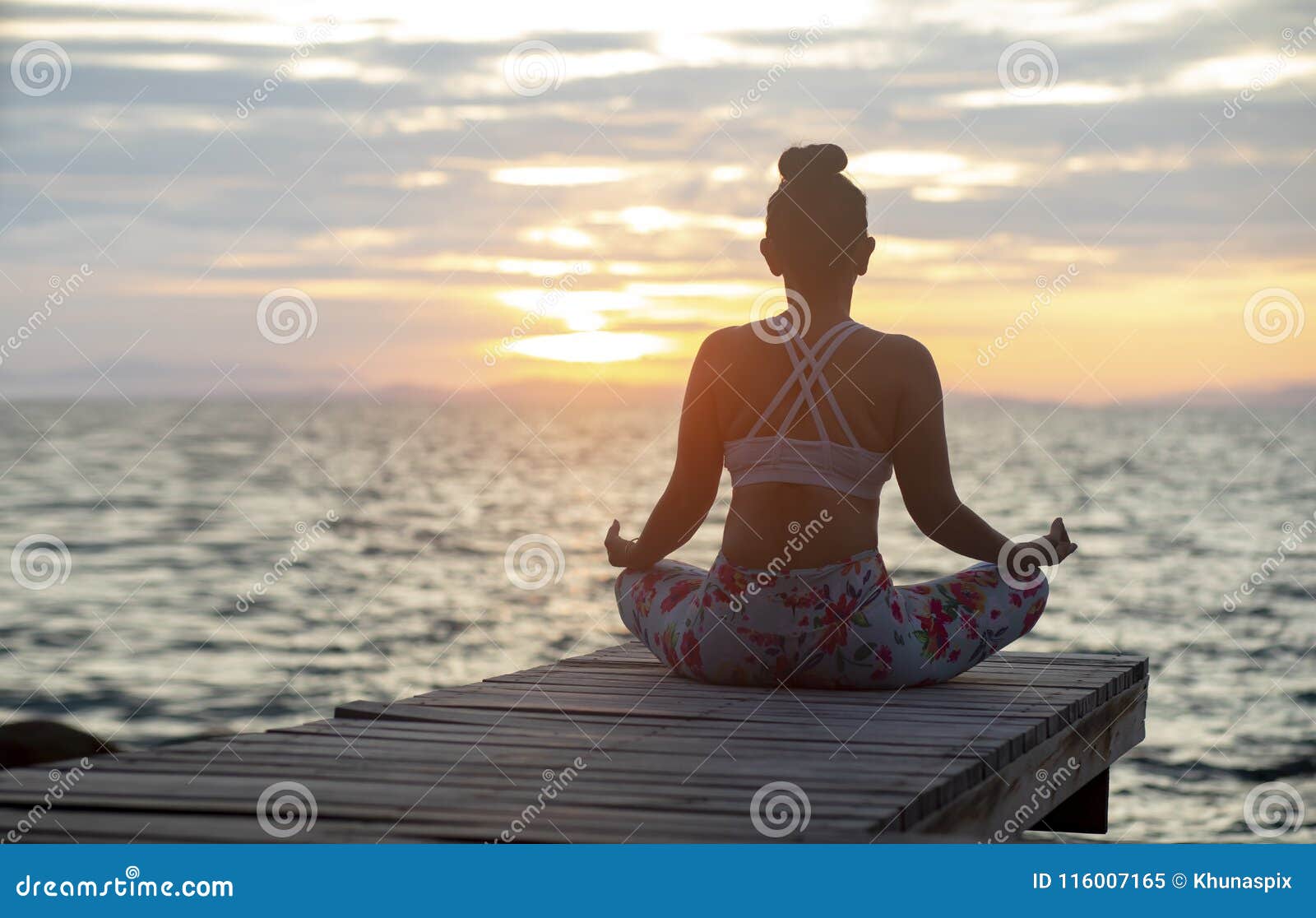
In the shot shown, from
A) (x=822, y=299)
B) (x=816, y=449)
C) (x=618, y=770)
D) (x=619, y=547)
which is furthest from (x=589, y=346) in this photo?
(x=618, y=770)

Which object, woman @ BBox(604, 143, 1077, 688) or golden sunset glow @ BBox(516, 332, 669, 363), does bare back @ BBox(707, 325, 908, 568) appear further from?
golden sunset glow @ BBox(516, 332, 669, 363)

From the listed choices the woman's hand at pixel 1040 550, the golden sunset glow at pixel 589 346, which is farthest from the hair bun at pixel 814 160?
the golden sunset glow at pixel 589 346

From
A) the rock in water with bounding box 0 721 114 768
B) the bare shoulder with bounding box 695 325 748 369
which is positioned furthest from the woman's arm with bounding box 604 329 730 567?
the rock in water with bounding box 0 721 114 768

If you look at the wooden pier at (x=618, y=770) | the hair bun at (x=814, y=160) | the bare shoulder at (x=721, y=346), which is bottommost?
the wooden pier at (x=618, y=770)

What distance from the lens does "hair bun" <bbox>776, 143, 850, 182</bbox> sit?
463cm

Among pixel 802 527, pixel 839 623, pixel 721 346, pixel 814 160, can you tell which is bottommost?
pixel 839 623

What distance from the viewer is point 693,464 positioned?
4906 mm

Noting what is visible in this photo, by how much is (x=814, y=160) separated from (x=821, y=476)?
107cm

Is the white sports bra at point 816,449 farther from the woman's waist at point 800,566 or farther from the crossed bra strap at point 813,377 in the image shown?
the woman's waist at point 800,566

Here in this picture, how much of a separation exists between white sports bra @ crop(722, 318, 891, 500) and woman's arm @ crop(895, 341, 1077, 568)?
0.10m

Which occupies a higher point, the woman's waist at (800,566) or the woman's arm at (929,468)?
the woman's arm at (929,468)

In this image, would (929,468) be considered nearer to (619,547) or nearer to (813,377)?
(813,377)

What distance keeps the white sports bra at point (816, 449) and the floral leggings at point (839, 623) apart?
284 millimetres

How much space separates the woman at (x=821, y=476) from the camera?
4637 mm
